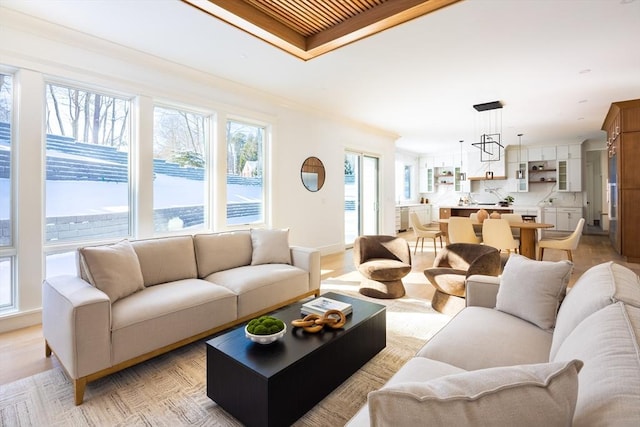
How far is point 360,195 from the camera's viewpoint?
709 cm

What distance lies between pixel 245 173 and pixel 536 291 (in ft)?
12.8

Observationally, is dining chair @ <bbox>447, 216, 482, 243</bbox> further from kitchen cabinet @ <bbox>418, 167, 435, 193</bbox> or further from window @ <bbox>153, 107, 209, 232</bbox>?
kitchen cabinet @ <bbox>418, 167, 435, 193</bbox>

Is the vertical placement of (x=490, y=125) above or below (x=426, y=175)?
above

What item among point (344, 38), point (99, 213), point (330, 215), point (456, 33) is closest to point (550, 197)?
point (330, 215)

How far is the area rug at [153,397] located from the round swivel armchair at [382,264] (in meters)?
1.10

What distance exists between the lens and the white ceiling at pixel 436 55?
2.71 meters

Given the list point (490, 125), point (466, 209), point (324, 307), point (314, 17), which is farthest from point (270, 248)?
point (466, 209)

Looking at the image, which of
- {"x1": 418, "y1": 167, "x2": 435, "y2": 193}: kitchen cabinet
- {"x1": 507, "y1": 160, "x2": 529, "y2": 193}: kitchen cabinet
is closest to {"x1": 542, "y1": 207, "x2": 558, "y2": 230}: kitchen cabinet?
{"x1": 507, "y1": 160, "x2": 529, "y2": 193}: kitchen cabinet

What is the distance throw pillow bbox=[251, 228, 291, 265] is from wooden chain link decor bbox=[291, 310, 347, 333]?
1.47 meters

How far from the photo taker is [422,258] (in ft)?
19.3

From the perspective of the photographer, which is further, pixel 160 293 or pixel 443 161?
pixel 443 161

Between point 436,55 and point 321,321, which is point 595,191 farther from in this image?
point 321,321

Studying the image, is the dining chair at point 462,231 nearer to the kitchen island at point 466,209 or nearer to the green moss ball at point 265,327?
the kitchen island at point 466,209

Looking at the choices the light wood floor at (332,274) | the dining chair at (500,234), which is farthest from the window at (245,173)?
the dining chair at (500,234)
